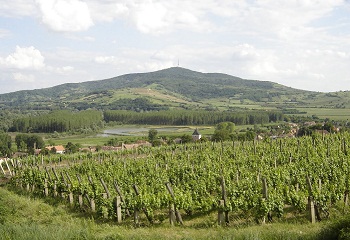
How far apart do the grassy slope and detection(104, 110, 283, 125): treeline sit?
11584 centimetres

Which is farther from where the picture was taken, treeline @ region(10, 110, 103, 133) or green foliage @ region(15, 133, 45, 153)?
treeline @ region(10, 110, 103, 133)

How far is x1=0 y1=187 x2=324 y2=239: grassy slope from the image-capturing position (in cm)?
1125

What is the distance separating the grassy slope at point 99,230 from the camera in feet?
36.9

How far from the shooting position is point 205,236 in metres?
11.6

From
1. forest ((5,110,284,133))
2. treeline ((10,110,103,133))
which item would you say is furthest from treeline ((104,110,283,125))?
treeline ((10,110,103,133))

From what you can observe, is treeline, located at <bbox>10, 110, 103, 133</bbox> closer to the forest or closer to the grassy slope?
the forest

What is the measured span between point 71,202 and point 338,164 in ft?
47.7

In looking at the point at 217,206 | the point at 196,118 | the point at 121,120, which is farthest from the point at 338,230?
the point at 121,120

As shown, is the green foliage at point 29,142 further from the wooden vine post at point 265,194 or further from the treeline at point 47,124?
the wooden vine post at point 265,194

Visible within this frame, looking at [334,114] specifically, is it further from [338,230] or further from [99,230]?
[338,230]

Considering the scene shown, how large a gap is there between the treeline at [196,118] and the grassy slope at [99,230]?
115836mm

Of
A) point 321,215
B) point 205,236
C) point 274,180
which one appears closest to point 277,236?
point 205,236

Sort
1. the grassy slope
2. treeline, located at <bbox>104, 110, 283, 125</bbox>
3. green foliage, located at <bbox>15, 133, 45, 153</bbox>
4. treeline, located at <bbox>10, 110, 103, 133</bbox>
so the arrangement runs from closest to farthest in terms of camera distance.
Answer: the grassy slope → green foliage, located at <bbox>15, 133, 45, 153</bbox> → treeline, located at <bbox>10, 110, 103, 133</bbox> → treeline, located at <bbox>104, 110, 283, 125</bbox>

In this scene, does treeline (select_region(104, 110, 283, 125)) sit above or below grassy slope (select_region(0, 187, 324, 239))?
above
